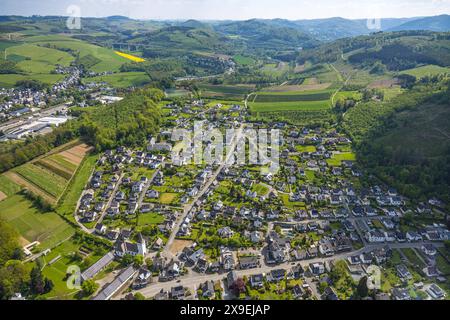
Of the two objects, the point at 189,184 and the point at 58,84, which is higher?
the point at 58,84

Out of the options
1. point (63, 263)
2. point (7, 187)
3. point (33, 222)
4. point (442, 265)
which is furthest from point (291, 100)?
point (63, 263)

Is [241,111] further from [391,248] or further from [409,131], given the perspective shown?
[391,248]

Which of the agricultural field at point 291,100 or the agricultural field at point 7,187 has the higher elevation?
the agricultural field at point 291,100

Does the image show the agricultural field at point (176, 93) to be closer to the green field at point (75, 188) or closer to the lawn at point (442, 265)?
the green field at point (75, 188)

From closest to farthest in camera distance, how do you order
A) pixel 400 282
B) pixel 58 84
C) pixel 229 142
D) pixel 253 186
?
pixel 400 282 < pixel 253 186 < pixel 229 142 < pixel 58 84

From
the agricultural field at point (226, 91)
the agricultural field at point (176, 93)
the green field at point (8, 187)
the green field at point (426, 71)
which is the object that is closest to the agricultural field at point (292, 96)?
the agricultural field at point (226, 91)
